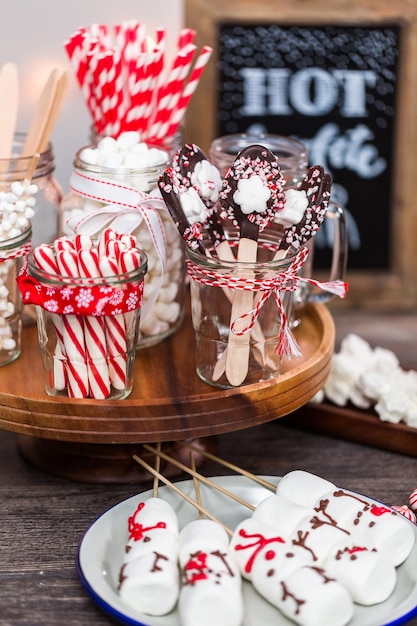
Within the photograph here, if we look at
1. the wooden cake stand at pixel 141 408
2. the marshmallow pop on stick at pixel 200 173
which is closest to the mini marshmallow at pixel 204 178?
the marshmallow pop on stick at pixel 200 173

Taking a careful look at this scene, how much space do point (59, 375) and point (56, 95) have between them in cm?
38

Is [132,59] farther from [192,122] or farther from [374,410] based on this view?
[374,410]

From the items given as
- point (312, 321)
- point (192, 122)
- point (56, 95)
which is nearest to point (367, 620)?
point (312, 321)

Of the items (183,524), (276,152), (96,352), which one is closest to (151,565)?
(183,524)

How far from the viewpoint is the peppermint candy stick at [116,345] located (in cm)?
99

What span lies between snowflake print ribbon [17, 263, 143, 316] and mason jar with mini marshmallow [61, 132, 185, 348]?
124 mm

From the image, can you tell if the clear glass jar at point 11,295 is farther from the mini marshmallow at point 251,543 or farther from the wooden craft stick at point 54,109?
the mini marshmallow at point 251,543

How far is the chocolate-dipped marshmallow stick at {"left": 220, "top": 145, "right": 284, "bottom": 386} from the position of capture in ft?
3.15

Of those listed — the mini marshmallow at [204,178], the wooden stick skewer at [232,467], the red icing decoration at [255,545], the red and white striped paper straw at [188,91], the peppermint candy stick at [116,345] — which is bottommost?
the wooden stick skewer at [232,467]

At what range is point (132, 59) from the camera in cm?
118

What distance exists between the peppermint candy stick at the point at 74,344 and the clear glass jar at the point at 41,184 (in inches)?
8.5

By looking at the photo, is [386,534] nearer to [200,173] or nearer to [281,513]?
[281,513]

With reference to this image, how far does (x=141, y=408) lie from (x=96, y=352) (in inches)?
3.2

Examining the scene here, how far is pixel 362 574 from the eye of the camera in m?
0.84
